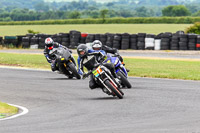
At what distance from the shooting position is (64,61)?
17.8 meters

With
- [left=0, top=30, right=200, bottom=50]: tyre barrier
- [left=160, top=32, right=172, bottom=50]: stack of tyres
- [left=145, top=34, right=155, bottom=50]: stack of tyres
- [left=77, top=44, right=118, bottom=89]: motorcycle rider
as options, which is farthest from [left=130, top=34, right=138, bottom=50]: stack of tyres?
[left=77, top=44, right=118, bottom=89]: motorcycle rider

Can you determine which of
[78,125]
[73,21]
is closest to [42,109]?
[78,125]

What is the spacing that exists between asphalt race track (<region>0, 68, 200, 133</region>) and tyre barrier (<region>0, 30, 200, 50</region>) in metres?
16.1

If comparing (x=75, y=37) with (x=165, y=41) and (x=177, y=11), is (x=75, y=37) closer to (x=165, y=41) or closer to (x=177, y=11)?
(x=165, y=41)

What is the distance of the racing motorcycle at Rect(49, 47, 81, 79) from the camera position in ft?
58.3

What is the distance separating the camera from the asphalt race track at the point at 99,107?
8.06 metres

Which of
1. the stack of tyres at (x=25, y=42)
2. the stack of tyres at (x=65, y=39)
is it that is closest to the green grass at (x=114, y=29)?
the stack of tyres at (x=25, y=42)

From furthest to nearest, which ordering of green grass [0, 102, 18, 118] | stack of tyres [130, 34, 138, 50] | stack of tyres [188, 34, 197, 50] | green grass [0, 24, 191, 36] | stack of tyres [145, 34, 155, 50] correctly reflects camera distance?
green grass [0, 24, 191, 36]
stack of tyres [130, 34, 138, 50]
stack of tyres [145, 34, 155, 50]
stack of tyres [188, 34, 197, 50]
green grass [0, 102, 18, 118]

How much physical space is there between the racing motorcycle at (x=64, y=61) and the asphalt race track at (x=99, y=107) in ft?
2.94

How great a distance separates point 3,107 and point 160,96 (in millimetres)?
3954

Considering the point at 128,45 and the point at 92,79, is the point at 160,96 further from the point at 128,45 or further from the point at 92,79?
the point at 128,45

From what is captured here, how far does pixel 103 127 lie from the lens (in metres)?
8.05

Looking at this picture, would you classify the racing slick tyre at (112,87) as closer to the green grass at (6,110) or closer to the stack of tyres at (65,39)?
the green grass at (6,110)

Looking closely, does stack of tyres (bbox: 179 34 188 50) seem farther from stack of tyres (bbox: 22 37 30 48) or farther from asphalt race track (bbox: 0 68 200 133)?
asphalt race track (bbox: 0 68 200 133)
